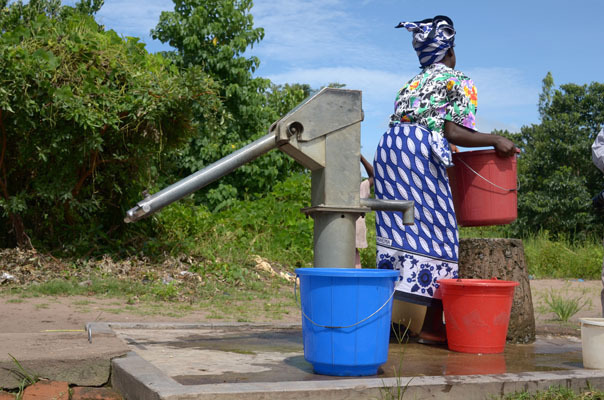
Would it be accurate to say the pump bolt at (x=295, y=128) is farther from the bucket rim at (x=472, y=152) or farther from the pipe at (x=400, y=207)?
the bucket rim at (x=472, y=152)

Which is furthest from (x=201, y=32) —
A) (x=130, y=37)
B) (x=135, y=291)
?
(x=135, y=291)

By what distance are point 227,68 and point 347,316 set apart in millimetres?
11289

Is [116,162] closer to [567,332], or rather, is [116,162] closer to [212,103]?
[212,103]

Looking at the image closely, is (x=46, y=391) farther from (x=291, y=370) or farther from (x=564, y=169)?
(x=564, y=169)

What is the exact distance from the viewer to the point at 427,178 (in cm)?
398

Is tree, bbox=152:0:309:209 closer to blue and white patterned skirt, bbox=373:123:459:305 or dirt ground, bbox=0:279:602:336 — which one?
dirt ground, bbox=0:279:602:336

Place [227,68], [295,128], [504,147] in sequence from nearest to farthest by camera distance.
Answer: [295,128]
[504,147]
[227,68]

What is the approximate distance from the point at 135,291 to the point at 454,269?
A: 13.3 ft

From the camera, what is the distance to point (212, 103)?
7.83 m

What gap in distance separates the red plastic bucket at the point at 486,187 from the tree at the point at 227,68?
8.90m

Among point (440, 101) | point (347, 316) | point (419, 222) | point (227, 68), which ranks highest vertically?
point (227, 68)

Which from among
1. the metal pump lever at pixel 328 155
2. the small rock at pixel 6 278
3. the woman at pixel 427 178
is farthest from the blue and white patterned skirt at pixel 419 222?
the small rock at pixel 6 278

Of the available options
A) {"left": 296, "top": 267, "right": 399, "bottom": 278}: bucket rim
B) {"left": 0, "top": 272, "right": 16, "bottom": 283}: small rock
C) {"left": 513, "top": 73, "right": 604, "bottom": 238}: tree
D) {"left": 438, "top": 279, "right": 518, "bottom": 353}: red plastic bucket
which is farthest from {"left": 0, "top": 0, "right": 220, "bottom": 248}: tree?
{"left": 513, "top": 73, "right": 604, "bottom": 238}: tree

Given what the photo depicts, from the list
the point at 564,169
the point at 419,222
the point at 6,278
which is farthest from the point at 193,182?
the point at 564,169
